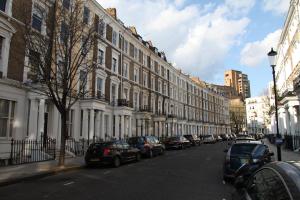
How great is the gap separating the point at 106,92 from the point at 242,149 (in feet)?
68.3

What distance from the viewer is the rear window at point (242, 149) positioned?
1159 centimetres

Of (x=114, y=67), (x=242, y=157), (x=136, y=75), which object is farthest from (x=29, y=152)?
(x=136, y=75)

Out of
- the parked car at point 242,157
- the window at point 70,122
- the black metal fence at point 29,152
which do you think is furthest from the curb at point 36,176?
the window at point 70,122

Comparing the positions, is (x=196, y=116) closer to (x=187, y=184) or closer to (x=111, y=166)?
(x=111, y=166)

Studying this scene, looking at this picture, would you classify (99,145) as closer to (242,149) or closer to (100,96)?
(242,149)

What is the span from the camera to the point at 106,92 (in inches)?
1212

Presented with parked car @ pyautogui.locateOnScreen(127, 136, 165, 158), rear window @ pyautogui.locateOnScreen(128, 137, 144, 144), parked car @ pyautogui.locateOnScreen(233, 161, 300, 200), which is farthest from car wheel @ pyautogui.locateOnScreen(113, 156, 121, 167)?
parked car @ pyautogui.locateOnScreen(233, 161, 300, 200)

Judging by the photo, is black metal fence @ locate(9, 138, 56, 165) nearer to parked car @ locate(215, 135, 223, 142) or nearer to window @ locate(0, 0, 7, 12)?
window @ locate(0, 0, 7, 12)

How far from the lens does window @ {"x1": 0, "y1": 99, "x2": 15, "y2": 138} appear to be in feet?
58.9

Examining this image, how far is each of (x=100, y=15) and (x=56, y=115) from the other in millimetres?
11940

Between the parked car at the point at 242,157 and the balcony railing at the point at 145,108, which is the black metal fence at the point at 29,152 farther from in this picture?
the balcony railing at the point at 145,108

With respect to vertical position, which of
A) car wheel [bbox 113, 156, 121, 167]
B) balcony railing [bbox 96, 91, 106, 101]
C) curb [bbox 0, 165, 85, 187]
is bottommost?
curb [bbox 0, 165, 85, 187]

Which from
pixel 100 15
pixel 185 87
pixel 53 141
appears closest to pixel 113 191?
pixel 53 141

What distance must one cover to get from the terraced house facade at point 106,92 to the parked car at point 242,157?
36.3ft
